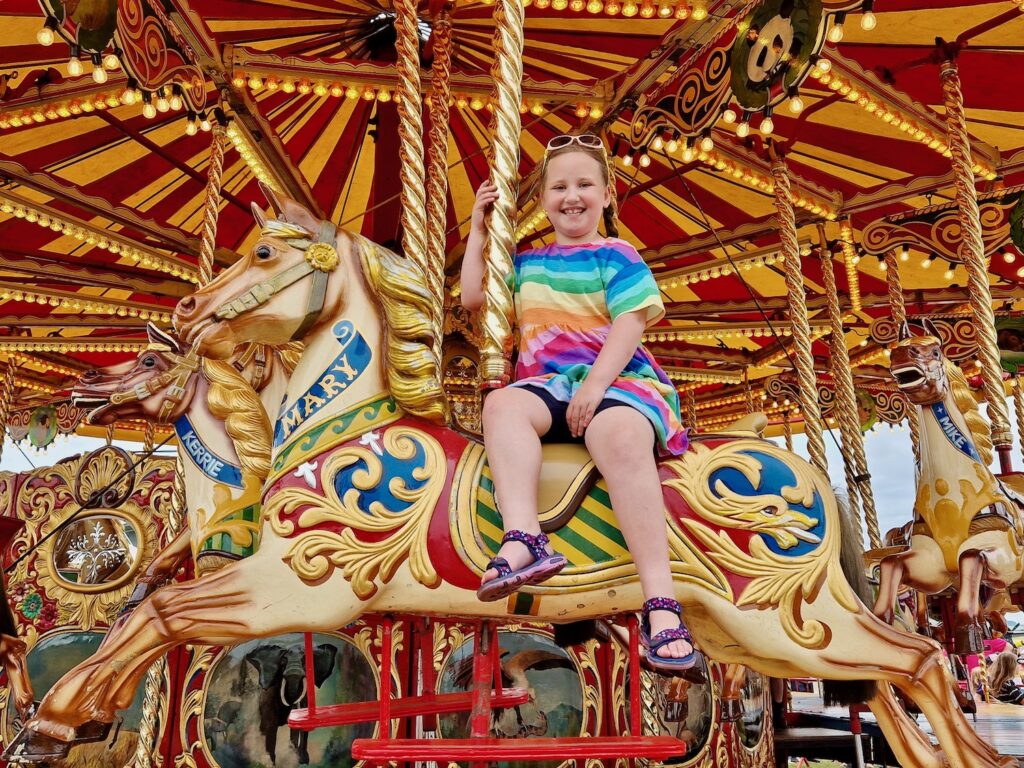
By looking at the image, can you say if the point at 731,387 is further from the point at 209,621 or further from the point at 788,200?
the point at 209,621

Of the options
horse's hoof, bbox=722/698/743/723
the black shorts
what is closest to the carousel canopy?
the black shorts

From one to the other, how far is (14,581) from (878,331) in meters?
7.40

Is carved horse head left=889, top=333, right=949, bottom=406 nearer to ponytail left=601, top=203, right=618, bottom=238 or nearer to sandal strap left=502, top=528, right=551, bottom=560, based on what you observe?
ponytail left=601, top=203, right=618, bottom=238

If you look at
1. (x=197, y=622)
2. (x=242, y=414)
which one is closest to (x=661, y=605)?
(x=197, y=622)

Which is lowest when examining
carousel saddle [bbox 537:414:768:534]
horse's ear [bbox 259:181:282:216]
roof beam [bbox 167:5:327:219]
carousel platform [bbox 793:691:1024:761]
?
carousel platform [bbox 793:691:1024:761]

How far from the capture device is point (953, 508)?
4543mm

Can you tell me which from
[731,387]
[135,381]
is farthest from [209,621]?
[731,387]

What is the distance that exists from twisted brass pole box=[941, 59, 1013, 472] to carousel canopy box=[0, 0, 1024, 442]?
24 centimetres

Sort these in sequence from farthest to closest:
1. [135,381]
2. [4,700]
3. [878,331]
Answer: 1. [878,331]
2. [4,700]
3. [135,381]

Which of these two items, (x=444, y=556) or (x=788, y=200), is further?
(x=788, y=200)

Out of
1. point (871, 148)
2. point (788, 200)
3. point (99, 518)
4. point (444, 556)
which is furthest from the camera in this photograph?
point (871, 148)

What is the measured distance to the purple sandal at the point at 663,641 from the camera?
1768 millimetres

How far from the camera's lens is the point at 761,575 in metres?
2.10

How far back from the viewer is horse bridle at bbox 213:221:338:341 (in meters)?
2.23
